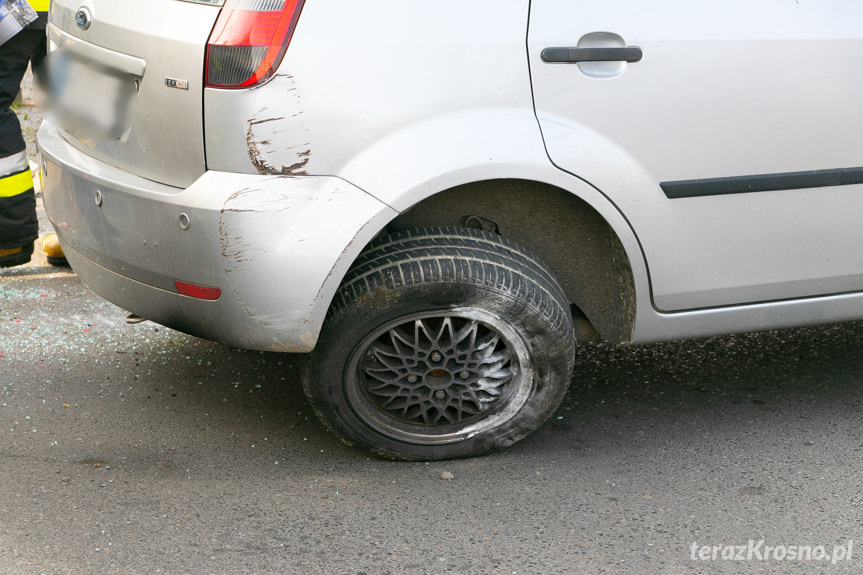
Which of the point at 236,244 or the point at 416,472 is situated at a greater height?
the point at 236,244

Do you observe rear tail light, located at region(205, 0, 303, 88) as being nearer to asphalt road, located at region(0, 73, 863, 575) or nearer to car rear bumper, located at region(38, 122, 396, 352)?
car rear bumper, located at region(38, 122, 396, 352)

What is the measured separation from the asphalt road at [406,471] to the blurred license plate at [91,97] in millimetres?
961

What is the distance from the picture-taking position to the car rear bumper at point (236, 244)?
2303 mm

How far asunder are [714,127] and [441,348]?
98 cm

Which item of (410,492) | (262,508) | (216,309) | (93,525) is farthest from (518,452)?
(93,525)

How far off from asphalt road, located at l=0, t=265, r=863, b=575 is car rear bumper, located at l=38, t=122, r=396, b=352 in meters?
0.48

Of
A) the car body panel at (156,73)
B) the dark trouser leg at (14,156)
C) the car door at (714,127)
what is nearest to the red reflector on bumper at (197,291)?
the car body panel at (156,73)

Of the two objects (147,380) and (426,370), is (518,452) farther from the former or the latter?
(147,380)

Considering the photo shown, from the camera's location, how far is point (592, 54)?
2400mm

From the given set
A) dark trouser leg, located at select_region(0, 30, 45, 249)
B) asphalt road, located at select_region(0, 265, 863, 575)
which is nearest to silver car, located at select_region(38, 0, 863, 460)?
asphalt road, located at select_region(0, 265, 863, 575)

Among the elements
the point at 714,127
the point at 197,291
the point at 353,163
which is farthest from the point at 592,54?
the point at 197,291

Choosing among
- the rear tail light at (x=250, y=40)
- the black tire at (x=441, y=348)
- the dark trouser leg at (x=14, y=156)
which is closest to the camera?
the rear tail light at (x=250, y=40)

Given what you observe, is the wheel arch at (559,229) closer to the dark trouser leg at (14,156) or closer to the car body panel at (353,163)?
the car body panel at (353,163)

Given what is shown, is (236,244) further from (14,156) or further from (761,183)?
(14,156)
